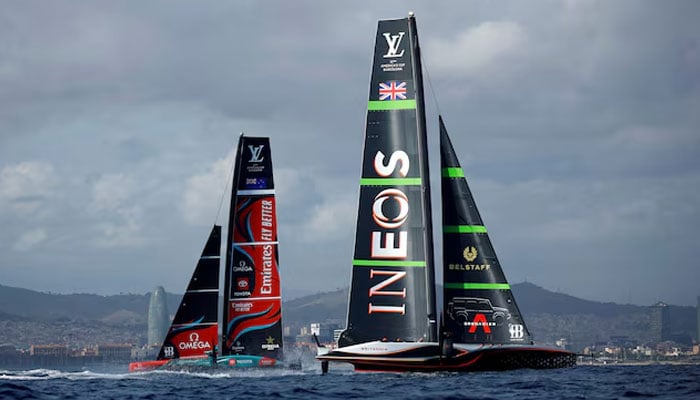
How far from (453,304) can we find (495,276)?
7.29ft

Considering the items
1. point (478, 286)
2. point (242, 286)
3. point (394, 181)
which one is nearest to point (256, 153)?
point (242, 286)

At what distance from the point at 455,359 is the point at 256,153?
2059 cm

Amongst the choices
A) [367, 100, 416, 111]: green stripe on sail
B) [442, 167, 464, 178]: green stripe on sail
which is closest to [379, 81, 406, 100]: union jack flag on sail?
[367, 100, 416, 111]: green stripe on sail

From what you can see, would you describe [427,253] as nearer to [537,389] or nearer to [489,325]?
[489,325]

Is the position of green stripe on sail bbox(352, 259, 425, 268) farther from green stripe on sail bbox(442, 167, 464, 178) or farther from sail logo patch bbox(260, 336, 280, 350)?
sail logo patch bbox(260, 336, 280, 350)

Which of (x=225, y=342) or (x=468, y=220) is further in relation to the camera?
(x=225, y=342)

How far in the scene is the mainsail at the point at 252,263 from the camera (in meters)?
58.9

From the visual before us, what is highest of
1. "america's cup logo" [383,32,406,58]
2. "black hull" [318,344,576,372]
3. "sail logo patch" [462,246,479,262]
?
"america's cup logo" [383,32,406,58]

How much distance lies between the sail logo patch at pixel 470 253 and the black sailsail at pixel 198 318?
665 inches

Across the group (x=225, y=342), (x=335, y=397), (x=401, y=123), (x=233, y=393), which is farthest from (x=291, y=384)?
(x=225, y=342)

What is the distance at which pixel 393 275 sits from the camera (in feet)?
148

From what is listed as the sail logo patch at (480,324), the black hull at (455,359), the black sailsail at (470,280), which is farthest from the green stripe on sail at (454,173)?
the black hull at (455,359)

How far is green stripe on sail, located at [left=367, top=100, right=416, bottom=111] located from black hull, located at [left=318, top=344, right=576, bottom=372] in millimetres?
10188

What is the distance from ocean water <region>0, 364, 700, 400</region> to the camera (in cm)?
3544
